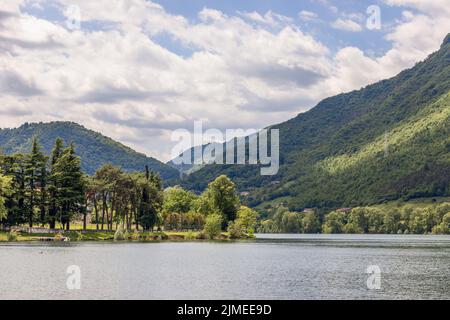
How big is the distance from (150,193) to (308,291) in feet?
422

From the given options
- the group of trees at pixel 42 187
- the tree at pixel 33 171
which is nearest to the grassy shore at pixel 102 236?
the group of trees at pixel 42 187

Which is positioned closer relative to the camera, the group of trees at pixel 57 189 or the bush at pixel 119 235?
the group of trees at pixel 57 189

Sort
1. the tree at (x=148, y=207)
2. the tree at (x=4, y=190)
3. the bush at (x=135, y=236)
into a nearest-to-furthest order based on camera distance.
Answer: the tree at (x=4, y=190) → the bush at (x=135, y=236) → the tree at (x=148, y=207)

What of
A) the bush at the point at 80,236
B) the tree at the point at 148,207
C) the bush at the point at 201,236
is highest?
the tree at the point at 148,207

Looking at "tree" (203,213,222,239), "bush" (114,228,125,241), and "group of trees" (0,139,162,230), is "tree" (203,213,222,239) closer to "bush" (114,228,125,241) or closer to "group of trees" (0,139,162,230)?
"group of trees" (0,139,162,230)

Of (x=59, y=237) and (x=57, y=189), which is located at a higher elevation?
(x=57, y=189)

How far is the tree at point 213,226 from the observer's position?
189 meters

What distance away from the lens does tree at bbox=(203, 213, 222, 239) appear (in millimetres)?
189375

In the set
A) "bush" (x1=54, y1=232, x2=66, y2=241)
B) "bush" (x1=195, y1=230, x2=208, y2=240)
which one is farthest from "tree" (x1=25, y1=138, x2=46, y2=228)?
"bush" (x1=195, y1=230, x2=208, y2=240)

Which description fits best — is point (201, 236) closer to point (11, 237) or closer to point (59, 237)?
point (59, 237)

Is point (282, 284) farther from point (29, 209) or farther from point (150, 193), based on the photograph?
point (150, 193)

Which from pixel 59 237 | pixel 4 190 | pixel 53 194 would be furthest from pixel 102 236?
pixel 4 190

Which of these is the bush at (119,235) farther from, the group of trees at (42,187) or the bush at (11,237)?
the bush at (11,237)

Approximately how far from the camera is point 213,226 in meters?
191
